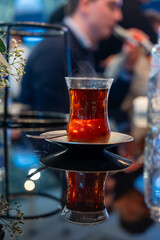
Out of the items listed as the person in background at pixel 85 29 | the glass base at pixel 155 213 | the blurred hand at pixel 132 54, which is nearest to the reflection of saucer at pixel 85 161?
the glass base at pixel 155 213

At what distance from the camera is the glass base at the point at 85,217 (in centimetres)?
39

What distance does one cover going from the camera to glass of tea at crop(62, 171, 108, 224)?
399mm

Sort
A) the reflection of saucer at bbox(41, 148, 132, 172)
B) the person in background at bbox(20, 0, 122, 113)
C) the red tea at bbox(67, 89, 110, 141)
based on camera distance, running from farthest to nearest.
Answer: the person in background at bbox(20, 0, 122, 113) < the red tea at bbox(67, 89, 110, 141) < the reflection of saucer at bbox(41, 148, 132, 172)

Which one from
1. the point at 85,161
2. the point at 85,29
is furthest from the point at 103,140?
the point at 85,29

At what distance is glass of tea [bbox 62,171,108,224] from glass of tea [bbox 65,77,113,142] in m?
0.14

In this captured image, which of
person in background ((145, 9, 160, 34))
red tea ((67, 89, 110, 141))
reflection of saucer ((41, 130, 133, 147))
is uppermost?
person in background ((145, 9, 160, 34))

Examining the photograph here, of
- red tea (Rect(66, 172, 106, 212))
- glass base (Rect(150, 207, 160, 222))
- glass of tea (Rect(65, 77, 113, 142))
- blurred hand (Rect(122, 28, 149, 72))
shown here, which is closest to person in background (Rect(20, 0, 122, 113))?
blurred hand (Rect(122, 28, 149, 72))

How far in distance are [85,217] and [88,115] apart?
340 mm

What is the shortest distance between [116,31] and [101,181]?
3.21 metres

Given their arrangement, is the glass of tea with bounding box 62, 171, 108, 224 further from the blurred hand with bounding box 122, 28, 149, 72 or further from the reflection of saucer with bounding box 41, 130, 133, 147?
the blurred hand with bounding box 122, 28, 149, 72

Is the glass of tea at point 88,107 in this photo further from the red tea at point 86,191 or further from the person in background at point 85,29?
the person in background at point 85,29

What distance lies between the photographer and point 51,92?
2.17 m

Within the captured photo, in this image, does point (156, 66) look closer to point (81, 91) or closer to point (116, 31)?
point (81, 91)

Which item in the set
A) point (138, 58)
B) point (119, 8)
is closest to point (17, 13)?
point (119, 8)
